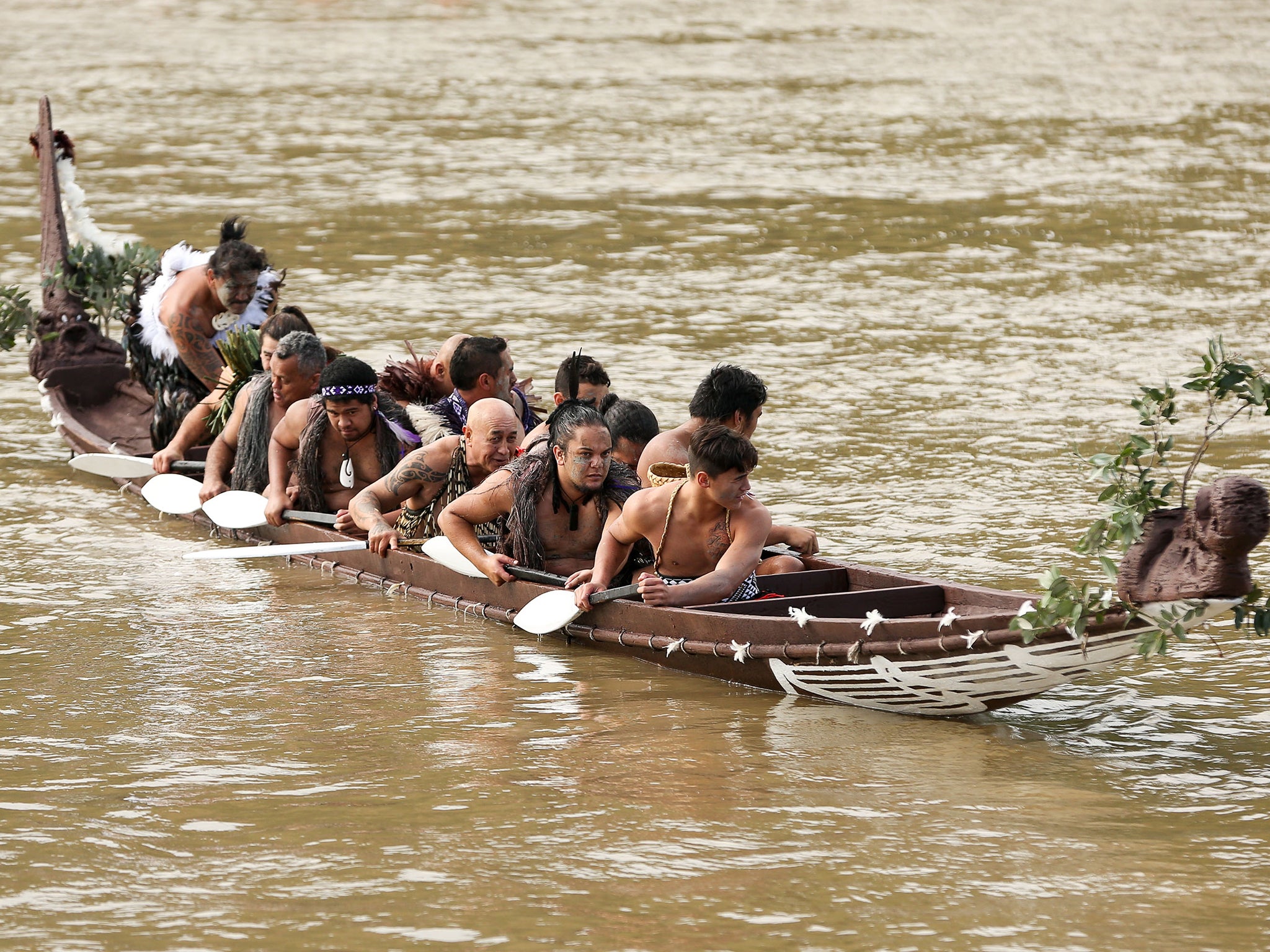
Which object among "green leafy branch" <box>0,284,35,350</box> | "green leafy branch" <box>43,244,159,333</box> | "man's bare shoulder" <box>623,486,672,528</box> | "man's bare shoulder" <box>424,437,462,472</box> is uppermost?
"green leafy branch" <box>43,244,159,333</box>

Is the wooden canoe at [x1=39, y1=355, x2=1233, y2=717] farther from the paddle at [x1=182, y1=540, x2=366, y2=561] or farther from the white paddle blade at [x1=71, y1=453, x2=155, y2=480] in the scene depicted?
the white paddle blade at [x1=71, y1=453, x2=155, y2=480]

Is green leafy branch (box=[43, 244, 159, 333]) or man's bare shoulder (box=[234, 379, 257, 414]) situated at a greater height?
green leafy branch (box=[43, 244, 159, 333])

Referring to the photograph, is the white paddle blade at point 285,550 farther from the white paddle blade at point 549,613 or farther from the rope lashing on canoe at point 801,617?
the rope lashing on canoe at point 801,617

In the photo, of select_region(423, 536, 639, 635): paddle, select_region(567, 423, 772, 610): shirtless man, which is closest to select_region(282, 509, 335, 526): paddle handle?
select_region(423, 536, 639, 635): paddle

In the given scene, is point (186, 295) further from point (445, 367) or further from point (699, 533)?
point (699, 533)

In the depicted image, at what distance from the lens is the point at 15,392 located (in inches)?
550

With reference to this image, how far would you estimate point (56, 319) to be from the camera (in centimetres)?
1238

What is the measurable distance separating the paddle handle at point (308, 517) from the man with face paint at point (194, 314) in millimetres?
1521

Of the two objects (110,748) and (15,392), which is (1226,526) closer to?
(110,748)

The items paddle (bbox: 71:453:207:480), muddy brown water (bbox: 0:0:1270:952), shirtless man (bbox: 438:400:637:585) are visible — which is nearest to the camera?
muddy brown water (bbox: 0:0:1270:952)

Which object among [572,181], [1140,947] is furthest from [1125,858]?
[572,181]

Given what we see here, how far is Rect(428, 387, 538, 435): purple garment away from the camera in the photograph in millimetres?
9289

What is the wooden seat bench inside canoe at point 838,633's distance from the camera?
6.61 m

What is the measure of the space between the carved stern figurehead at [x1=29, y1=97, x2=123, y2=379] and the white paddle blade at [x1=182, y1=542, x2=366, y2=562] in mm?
3430
